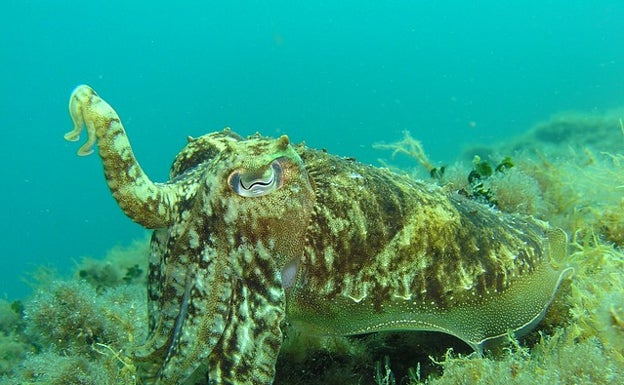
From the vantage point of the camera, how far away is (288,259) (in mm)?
2582

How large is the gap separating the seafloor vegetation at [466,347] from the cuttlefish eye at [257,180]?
1095mm

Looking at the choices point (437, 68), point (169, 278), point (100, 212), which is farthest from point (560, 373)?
point (437, 68)

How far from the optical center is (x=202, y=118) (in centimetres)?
17550

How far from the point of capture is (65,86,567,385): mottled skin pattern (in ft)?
7.98

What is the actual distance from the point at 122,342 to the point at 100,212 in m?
129

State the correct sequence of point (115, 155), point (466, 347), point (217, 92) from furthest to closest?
point (217, 92), point (466, 347), point (115, 155)

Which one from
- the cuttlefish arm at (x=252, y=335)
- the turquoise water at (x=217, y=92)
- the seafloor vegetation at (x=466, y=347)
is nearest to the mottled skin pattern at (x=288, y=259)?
the cuttlefish arm at (x=252, y=335)

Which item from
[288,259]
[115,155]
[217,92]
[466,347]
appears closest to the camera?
[115,155]

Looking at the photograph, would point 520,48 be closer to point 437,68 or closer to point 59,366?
point 437,68

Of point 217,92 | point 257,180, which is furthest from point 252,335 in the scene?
point 217,92

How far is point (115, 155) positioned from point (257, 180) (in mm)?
753

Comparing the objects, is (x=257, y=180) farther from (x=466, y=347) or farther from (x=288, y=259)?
(x=466, y=347)

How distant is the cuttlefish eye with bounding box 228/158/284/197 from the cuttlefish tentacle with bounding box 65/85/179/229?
1.54 ft

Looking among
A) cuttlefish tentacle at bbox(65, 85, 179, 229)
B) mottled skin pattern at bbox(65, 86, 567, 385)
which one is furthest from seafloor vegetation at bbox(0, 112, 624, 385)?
cuttlefish tentacle at bbox(65, 85, 179, 229)
